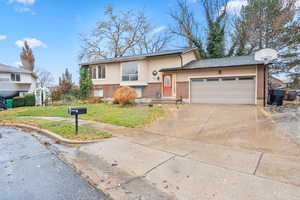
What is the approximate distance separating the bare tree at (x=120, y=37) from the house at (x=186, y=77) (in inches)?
461

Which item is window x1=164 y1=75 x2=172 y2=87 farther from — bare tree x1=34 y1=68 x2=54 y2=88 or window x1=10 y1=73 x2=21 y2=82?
bare tree x1=34 y1=68 x2=54 y2=88

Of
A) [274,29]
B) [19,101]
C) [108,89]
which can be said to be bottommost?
[19,101]

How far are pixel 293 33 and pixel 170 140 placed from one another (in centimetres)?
2176

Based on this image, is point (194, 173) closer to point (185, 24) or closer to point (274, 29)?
point (274, 29)

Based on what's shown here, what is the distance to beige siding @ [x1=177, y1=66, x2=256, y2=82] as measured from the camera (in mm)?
12242

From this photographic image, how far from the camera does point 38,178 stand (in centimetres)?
290

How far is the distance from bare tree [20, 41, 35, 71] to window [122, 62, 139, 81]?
33838 mm

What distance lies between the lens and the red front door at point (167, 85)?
15484 millimetres

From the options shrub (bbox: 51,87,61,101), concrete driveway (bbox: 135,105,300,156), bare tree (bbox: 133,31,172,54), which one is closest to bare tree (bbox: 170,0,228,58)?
bare tree (bbox: 133,31,172,54)

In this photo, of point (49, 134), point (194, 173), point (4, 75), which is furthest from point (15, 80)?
point (194, 173)

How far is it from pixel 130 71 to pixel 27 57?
35361 millimetres

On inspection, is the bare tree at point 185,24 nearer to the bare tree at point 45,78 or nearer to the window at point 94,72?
the window at point 94,72

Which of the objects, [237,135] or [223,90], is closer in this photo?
[237,135]

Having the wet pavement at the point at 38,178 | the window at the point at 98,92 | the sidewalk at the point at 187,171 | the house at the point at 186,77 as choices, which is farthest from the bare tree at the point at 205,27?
the wet pavement at the point at 38,178
